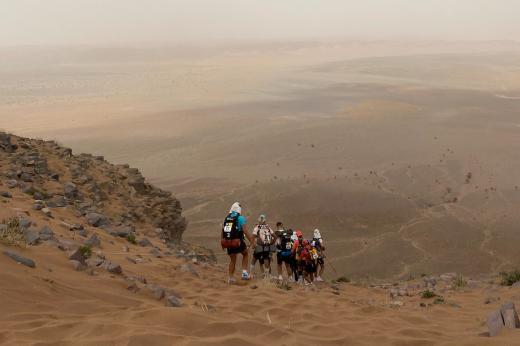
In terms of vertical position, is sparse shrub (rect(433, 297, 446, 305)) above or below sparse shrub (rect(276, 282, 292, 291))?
below

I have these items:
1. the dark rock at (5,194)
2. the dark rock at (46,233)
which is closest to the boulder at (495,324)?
the dark rock at (46,233)

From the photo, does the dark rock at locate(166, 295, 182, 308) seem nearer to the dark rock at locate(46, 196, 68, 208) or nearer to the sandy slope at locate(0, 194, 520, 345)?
the sandy slope at locate(0, 194, 520, 345)

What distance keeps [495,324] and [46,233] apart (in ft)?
22.8

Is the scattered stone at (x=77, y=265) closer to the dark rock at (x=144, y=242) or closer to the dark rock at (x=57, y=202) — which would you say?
the dark rock at (x=144, y=242)

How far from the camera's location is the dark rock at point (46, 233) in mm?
8552

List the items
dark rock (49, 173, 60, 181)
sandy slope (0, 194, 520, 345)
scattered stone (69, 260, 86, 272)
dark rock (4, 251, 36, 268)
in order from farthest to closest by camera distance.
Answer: dark rock (49, 173, 60, 181) < scattered stone (69, 260, 86, 272) < dark rock (4, 251, 36, 268) < sandy slope (0, 194, 520, 345)

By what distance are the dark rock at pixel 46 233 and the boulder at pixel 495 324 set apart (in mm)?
6650

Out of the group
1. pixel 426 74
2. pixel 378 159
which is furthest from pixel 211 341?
pixel 426 74

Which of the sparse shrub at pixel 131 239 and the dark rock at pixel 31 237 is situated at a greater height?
the dark rock at pixel 31 237

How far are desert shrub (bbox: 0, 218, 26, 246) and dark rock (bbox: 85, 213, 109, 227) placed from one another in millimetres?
3147

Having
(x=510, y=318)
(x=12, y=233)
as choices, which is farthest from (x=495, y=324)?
(x=12, y=233)

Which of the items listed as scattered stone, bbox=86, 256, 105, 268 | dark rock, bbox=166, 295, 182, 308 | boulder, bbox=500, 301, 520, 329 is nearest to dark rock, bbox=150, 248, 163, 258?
scattered stone, bbox=86, 256, 105, 268

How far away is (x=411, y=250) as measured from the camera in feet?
77.3

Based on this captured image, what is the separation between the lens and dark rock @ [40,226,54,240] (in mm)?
8552
